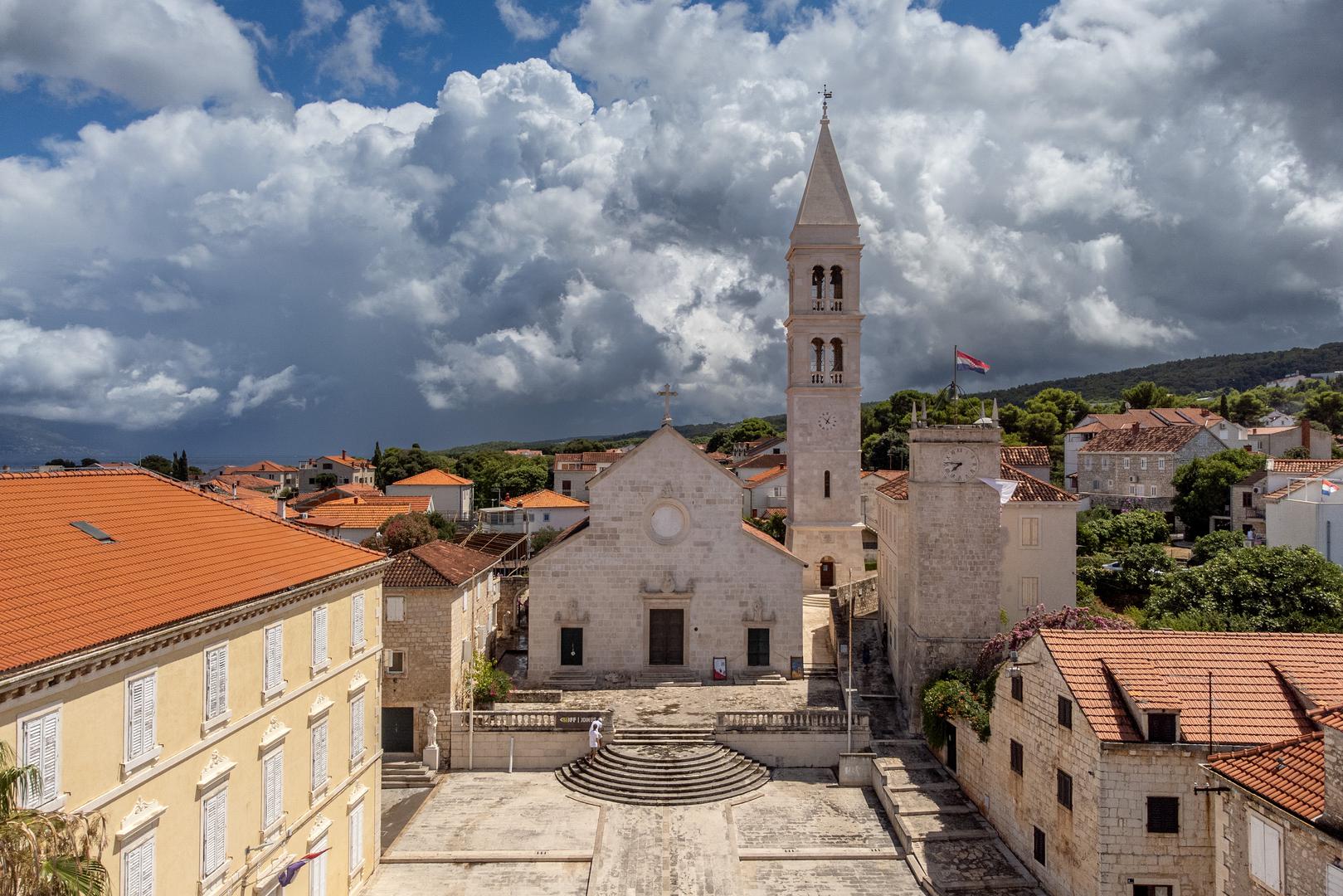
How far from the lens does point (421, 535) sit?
4819cm

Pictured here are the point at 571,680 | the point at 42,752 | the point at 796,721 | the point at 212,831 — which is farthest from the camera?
the point at 571,680

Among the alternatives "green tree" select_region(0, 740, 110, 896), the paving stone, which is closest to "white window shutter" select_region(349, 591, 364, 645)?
"green tree" select_region(0, 740, 110, 896)

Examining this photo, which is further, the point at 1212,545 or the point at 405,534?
the point at 405,534

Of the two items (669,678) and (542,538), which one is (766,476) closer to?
(542,538)

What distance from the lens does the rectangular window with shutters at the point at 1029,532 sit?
33031 mm

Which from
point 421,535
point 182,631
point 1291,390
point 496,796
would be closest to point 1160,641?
point 496,796

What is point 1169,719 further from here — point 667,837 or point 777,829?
point 667,837

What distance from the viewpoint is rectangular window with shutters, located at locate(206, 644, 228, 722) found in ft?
48.1

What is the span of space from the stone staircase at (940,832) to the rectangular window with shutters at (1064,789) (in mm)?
2431

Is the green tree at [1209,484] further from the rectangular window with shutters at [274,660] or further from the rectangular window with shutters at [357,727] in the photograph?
the rectangular window with shutters at [274,660]

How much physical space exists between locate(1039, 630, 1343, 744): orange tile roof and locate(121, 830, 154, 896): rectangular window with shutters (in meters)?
17.9

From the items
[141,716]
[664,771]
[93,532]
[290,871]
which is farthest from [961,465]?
[93,532]

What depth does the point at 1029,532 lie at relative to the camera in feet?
108

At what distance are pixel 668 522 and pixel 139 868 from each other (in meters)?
24.0
